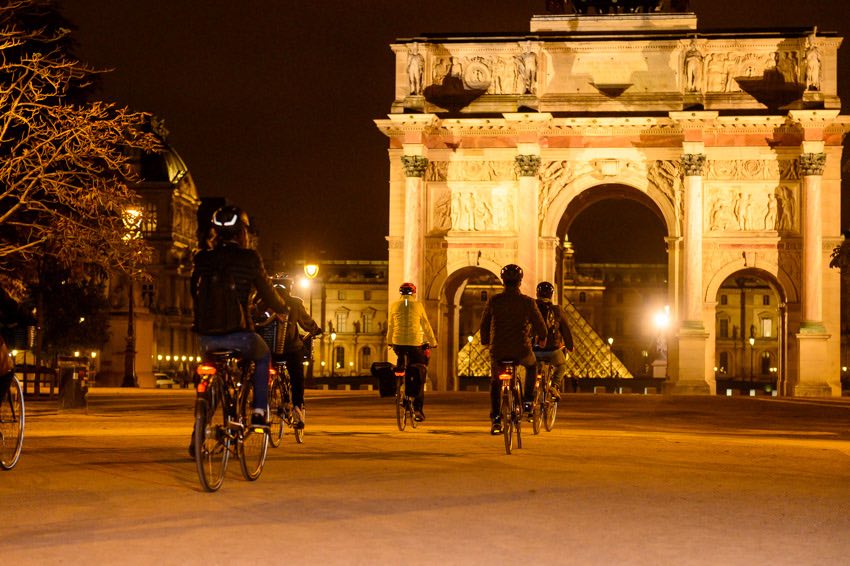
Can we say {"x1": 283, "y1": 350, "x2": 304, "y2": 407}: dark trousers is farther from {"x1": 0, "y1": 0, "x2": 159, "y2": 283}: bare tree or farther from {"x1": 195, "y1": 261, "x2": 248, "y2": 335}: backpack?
{"x1": 0, "y1": 0, "x2": 159, "y2": 283}: bare tree

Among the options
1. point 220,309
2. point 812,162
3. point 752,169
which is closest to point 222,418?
point 220,309

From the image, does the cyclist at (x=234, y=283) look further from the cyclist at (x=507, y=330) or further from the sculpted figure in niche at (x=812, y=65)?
the sculpted figure in niche at (x=812, y=65)

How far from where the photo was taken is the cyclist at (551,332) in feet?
61.1

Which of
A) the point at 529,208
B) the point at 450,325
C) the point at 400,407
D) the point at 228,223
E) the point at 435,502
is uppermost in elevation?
the point at 529,208

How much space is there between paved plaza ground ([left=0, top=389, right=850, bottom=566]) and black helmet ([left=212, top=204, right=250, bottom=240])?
1.89 metres

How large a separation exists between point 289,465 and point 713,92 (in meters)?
38.5

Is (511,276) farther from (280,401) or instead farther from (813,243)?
(813,243)

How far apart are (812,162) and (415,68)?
1322cm

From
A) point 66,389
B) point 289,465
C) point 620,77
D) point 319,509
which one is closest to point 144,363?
point 620,77

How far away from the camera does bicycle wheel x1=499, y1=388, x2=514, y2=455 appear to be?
48.5ft

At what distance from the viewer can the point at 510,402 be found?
1506 cm

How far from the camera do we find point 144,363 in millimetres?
55000

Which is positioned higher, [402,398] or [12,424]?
[402,398]

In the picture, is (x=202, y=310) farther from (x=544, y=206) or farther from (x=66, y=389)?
(x=544, y=206)
